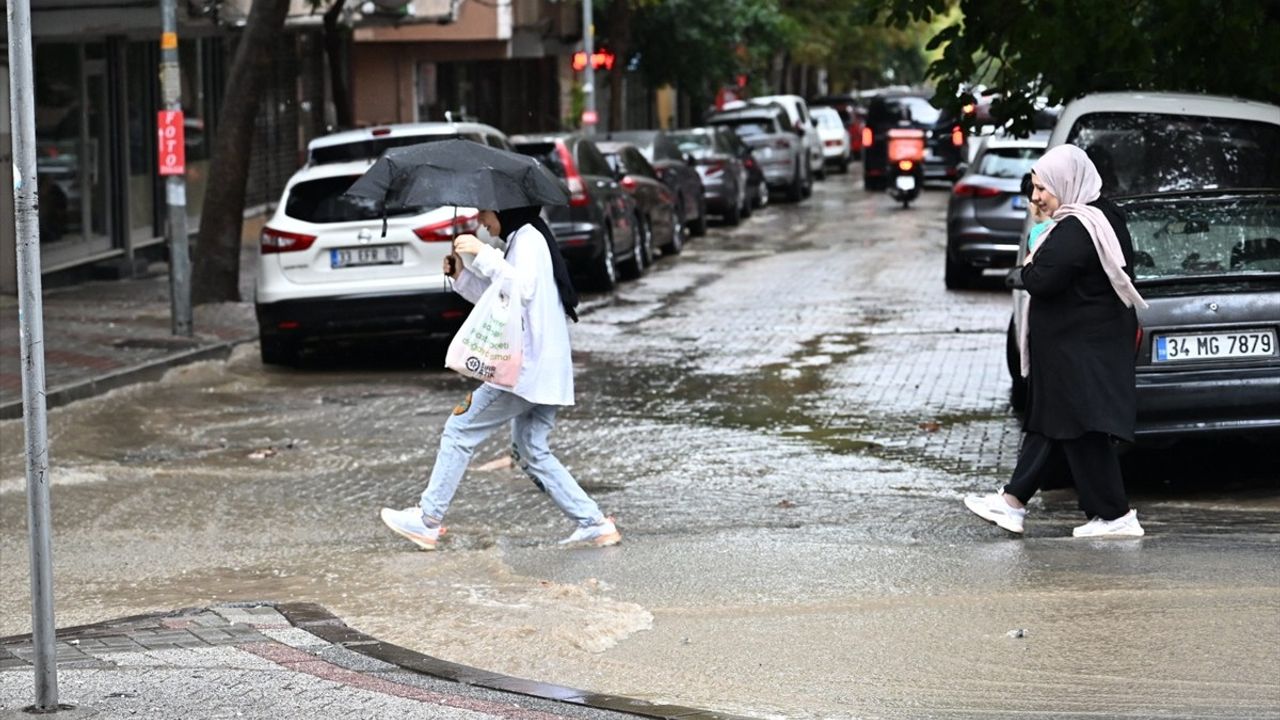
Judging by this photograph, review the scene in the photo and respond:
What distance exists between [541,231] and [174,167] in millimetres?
8998

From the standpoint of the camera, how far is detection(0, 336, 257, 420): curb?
1323cm

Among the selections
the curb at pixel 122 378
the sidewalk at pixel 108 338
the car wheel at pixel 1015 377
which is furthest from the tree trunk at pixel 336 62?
the car wheel at pixel 1015 377

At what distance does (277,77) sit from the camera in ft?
104

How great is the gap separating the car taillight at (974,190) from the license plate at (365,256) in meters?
7.89

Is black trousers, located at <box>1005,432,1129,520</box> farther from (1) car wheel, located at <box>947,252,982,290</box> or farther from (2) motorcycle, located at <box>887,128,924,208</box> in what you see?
(2) motorcycle, located at <box>887,128,924,208</box>

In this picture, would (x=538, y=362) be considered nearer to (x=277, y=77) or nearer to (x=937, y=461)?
(x=937, y=461)

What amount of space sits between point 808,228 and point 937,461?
20688 mm

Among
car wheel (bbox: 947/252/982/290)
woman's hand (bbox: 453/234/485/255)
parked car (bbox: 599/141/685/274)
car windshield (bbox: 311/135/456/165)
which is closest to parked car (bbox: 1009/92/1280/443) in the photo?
woman's hand (bbox: 453/234/485/255)

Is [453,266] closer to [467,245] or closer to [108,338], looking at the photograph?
[467,245]

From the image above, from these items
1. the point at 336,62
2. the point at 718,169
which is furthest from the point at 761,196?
the point at 336,62

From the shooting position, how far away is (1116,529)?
852 cm

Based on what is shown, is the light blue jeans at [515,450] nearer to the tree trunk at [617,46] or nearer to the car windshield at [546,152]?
the car windshield at [546,152]

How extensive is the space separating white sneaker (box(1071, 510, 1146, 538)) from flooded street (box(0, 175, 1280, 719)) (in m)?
0.12

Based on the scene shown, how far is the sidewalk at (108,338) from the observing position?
560 inches
